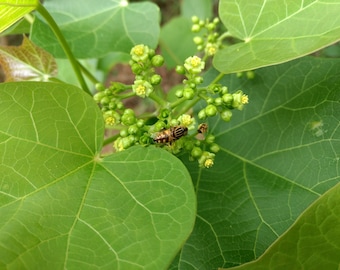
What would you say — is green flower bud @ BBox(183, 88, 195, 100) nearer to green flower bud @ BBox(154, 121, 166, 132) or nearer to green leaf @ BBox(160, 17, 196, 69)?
green flower bud @ BBox(154, 121, 166, 132)

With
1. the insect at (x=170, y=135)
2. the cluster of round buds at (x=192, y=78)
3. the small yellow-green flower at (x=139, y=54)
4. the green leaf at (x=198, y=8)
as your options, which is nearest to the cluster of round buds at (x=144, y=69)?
the small yellow-green flower at (x=139, y=54)

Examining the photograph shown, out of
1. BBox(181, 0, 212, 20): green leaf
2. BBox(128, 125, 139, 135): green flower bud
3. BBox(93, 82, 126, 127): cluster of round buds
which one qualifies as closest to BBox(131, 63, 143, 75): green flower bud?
BBox(93, 82, 126, 127): cluster of round buds

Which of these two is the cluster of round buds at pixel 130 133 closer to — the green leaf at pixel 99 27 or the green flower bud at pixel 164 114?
the green flower bud at pixel 164 114

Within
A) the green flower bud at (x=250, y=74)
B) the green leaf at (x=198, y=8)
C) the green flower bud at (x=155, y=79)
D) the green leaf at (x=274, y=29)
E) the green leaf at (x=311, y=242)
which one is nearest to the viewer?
the green leaf at (x=311, y=242)

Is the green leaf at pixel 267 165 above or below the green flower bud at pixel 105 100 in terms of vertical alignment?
below

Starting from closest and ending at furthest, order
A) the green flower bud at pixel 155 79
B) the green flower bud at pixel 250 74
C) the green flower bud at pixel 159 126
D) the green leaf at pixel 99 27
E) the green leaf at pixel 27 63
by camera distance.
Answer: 1. the green flower bud at pixel 159 126
2. the green flower bud at pixel 155 79
3. the green flower bud at pixel 250 74
4. the green leaf at pixel 27 63
5. the green leaf at pixel 99 27

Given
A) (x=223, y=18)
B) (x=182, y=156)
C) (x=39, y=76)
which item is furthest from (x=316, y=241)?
(x=39, y=76)

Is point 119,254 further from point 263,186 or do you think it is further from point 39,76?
point 39,76
